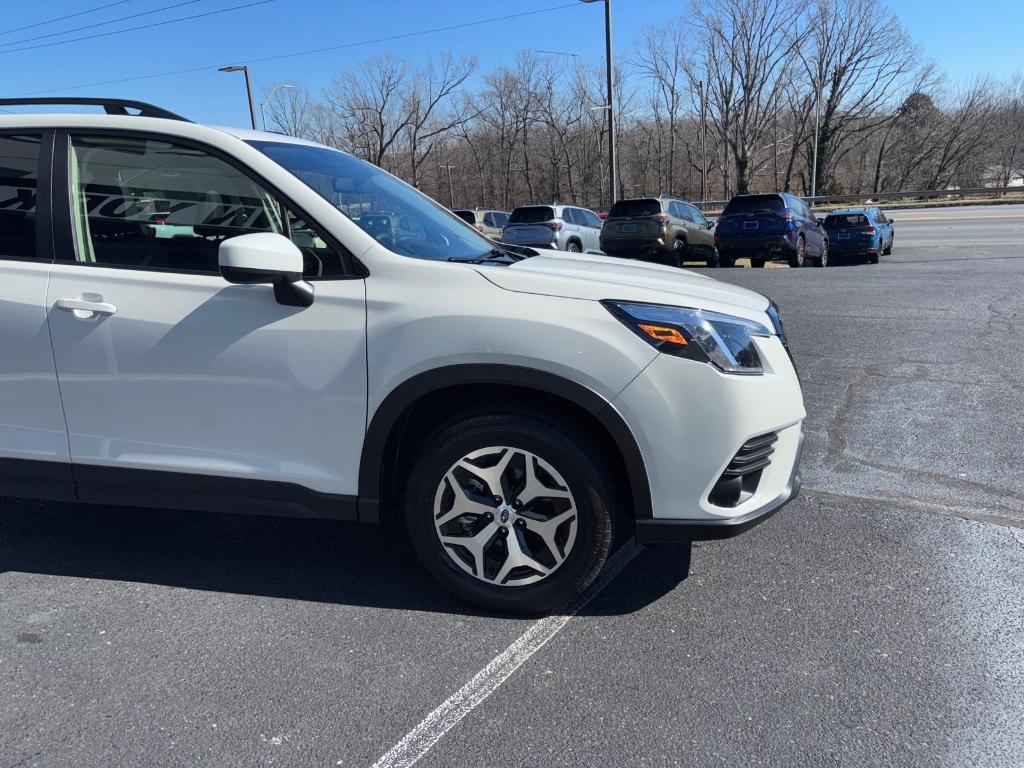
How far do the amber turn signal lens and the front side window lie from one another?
145cm

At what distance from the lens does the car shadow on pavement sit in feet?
10.4

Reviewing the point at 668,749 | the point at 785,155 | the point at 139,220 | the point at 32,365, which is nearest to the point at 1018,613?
the point at 668,749

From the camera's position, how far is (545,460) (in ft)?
8.98

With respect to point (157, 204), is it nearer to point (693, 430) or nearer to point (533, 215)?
point (693, 430)

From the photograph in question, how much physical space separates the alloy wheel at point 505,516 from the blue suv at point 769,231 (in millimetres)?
14798

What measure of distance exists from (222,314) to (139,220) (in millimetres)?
647

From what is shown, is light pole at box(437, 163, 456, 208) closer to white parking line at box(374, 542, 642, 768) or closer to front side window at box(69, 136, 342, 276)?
front side window at box(69, 136, 342, 276)

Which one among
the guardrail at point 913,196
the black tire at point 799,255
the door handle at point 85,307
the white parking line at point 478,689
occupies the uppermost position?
the guardrail at point 913,196

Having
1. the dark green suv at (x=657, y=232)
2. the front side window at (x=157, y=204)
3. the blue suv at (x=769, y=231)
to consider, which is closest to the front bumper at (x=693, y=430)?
the front side window at (x=157, y=204)

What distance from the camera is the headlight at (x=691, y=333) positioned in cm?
264

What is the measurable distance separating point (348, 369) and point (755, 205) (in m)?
15.6

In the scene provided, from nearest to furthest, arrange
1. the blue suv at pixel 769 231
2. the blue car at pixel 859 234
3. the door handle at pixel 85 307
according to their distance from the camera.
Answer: the door handle at pixel 85 307, the blue suv at pixel 769 231, the blue car at pixel 859 234

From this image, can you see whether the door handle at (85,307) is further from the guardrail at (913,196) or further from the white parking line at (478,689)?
the guardrail at (913,196)

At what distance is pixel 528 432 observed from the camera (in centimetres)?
271
